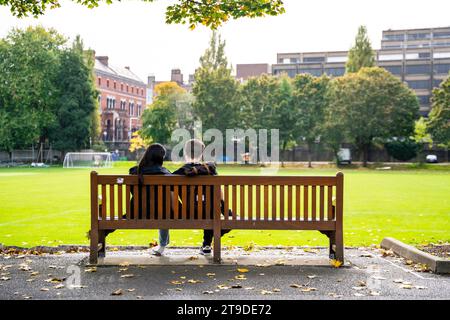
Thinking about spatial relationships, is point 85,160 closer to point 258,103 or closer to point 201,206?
point 258,103

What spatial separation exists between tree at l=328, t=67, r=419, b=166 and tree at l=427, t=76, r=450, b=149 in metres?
3.07

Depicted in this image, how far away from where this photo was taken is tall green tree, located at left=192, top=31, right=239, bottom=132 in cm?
6184

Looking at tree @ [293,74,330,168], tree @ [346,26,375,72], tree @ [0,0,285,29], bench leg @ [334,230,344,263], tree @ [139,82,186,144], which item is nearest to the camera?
bench leg @ [334,230,344,263]

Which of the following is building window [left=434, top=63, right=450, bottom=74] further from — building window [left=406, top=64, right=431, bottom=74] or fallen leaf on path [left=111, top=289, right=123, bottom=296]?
fallen leaf on path [left=111, top=289, right=123, bottom=296]

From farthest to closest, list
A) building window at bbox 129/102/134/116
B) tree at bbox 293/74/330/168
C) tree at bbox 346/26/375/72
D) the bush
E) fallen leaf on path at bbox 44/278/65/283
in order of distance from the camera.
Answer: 1. building window at bbox 129/102/134/116
2. tree at bbox 346/26/375/72
3. the bush
4. tree at bbox 293/74/330/168
5. fallen leaf on path at bbox 44/278/65/283

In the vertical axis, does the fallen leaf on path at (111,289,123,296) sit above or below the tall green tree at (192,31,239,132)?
below

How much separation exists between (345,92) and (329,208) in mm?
49951

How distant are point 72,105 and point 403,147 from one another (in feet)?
115

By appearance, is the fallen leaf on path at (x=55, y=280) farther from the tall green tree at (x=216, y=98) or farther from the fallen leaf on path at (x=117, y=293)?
the tall green tree at (x=216, y=98)

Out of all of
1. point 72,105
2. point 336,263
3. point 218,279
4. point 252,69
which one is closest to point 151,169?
point 218,279

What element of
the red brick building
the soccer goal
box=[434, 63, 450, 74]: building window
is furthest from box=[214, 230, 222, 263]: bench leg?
box=[434, 63, 450, 74]: building window

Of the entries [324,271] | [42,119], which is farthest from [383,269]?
[42,119]
